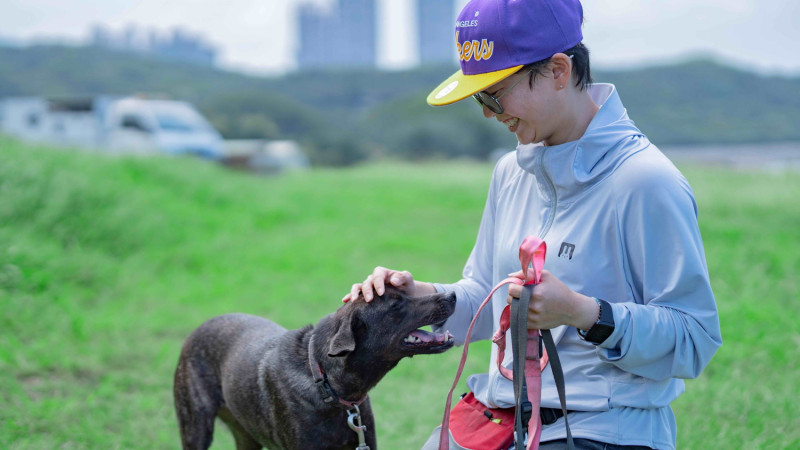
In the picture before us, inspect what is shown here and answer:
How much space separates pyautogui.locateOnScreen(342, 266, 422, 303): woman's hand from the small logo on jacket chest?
73 centimetres

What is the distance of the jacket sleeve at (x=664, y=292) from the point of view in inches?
76.5

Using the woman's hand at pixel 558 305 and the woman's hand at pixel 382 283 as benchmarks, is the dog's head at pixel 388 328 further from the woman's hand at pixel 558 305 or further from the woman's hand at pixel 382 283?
the woman's hand at pixel 558 305

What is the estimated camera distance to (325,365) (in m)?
2.87

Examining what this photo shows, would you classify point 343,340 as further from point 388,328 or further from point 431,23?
point 431,23

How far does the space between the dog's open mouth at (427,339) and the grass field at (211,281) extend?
70.5 inches

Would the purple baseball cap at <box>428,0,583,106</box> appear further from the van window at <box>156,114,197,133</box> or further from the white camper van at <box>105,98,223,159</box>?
the van window at <box>156,114,197,133</box>

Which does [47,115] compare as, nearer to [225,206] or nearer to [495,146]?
[225,206]

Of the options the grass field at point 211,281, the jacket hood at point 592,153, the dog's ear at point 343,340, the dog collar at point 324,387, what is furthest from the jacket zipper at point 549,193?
the grass field at point 211,281

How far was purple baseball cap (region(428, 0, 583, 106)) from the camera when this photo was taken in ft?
6.86

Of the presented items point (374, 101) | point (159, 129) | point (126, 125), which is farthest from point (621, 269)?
point (374, 101)

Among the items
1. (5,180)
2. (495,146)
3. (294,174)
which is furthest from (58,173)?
(495,146)

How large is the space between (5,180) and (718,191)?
12652 millimetres

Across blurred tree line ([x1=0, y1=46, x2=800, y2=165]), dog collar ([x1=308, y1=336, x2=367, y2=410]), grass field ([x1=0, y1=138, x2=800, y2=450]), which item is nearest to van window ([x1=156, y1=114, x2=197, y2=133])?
grass field ([x1=0, y1=138, x2=800, y2=450])

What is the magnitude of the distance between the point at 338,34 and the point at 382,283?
5667 inches
